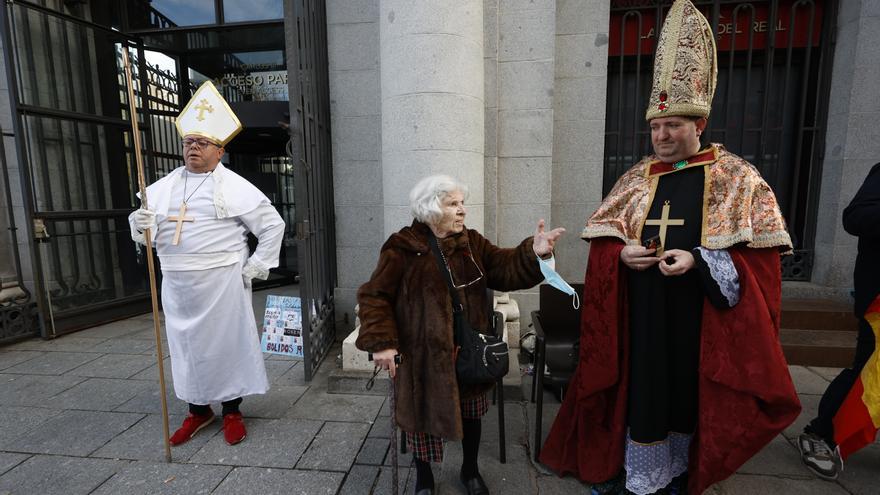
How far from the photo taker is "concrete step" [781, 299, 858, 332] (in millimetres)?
4148

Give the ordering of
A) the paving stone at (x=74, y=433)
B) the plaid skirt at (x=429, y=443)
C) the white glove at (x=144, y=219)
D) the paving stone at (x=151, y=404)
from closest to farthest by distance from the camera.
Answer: the plaid skirt at (x=429, y=443)
the white glove at (x=144, y=219)
the paving stone at (x=74, y=433)
the paving stone at (x=151, y=404)

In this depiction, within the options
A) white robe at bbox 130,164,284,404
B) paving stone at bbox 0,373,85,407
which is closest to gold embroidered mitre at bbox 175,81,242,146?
white robe at bbox 130,164,284,404

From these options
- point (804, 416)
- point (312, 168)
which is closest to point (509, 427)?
point (804, 416)

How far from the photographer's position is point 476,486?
236 cm

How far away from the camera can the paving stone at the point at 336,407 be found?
3226mm

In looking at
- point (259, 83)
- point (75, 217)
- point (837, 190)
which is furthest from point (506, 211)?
point (75, 217)

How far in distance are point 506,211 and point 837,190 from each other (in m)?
3.27

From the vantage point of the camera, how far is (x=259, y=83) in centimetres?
662

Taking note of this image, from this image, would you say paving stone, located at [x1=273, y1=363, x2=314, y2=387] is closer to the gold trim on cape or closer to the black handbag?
the black handbag

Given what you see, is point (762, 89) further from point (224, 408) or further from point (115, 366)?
point (115, 366)

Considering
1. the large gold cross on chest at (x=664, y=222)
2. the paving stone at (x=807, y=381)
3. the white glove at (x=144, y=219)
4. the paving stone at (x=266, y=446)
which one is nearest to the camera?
the large gold cross on chest at (x=664, y=222)

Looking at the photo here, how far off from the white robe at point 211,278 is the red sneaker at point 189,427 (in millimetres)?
180

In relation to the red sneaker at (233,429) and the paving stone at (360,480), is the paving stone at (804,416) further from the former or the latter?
the red sneaker at (233,429)

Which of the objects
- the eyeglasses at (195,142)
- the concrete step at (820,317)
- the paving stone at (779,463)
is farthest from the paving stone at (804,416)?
the eyeglasses at (195,142)
